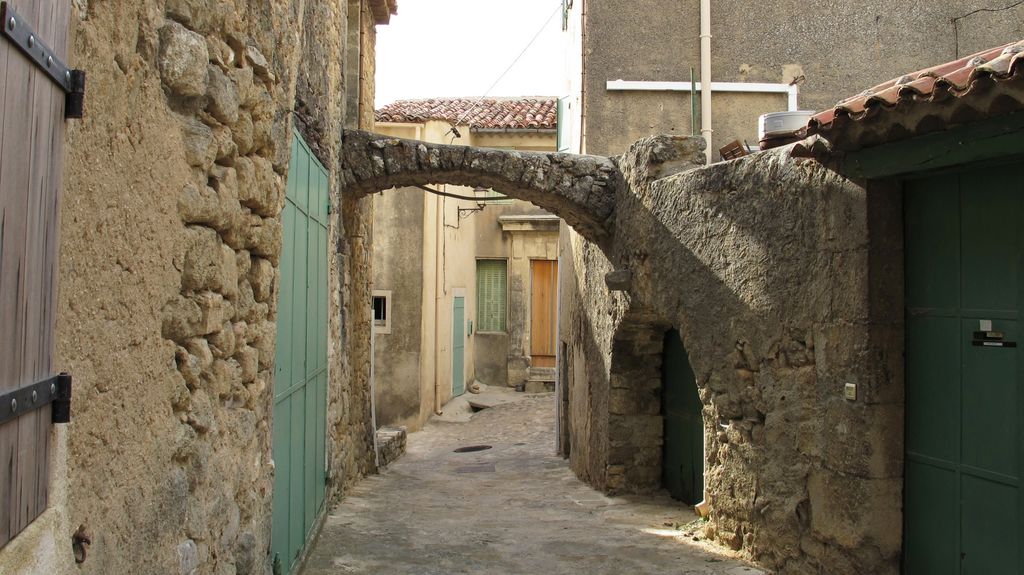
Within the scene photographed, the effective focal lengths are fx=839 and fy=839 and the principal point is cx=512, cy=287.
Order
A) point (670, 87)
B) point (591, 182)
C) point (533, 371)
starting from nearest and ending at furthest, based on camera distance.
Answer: point (591, 182) < point (670, 87) < point (533, 371)

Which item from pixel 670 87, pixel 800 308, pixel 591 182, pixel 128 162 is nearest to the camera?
pixel 128 162

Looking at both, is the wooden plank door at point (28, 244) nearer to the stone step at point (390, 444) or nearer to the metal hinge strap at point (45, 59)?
the metal hinge strap at point (45, 59)

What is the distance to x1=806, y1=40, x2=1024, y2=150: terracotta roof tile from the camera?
3.03 meters

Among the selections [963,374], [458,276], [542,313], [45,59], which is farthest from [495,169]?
[542,313]

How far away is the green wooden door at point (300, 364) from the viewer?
3984mm

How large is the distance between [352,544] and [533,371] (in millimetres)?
13235

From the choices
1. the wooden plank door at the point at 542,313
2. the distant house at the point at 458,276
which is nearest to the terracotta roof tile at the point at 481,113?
the distant house at the point at 458,276

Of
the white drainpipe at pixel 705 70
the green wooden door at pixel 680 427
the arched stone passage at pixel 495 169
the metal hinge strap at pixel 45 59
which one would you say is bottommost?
the green wooden door at pixel 680 427

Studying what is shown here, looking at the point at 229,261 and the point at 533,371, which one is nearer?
the point at 229,261

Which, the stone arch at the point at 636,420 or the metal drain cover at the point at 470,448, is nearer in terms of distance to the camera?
the stone arch at the point at 636,420

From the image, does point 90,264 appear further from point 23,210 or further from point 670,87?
point 670,87

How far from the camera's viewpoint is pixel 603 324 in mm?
8320

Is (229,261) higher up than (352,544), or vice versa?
(229,261)

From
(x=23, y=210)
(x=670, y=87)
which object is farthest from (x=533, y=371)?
(x=23, y=210)
